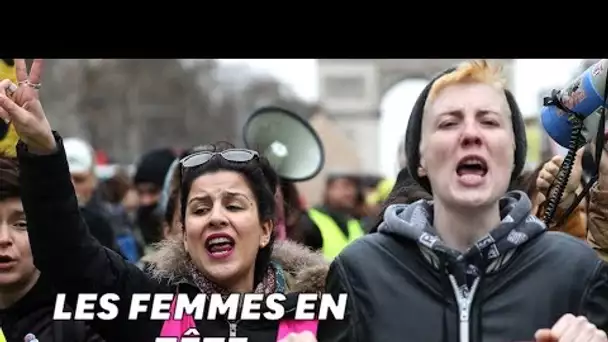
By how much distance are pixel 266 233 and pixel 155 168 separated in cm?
415

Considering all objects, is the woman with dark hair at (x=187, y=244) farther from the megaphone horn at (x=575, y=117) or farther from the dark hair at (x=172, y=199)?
the dark hair at (x=172, y=199)

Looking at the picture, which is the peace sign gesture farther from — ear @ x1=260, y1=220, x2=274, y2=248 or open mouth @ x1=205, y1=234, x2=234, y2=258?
ear @ x1=260, y1=220, x2=274, y2=248

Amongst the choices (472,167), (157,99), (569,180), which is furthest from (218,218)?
(157,99)

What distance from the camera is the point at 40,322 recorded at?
3.42m

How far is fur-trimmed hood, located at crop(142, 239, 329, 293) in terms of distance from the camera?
332cm

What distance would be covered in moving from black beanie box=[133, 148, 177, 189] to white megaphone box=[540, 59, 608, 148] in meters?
3.92

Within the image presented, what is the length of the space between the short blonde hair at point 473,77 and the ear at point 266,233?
1.79 ft

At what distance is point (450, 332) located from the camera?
2961 millimetres

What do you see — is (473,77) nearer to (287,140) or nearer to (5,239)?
(5,239)

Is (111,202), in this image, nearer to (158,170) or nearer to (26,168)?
(158,170)

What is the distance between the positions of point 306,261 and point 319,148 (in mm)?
1711

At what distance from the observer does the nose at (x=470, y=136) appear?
119 inches

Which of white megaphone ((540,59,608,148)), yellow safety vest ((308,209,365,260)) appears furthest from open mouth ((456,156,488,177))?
yellow safety vest ((308,209,365,260))
